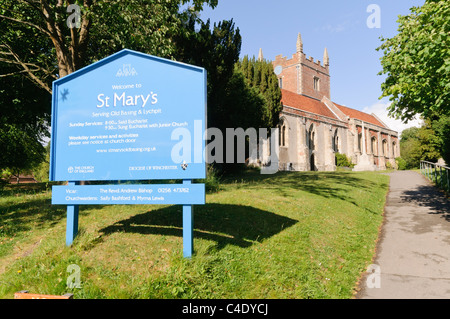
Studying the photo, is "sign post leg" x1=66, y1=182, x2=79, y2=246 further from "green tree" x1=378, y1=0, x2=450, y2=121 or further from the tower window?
the tower window

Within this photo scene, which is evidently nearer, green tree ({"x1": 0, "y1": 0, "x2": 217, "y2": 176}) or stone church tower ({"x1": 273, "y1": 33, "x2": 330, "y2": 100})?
green tree ({"x1": 0, "y1": 0, "x2": 217, "y2": 176})

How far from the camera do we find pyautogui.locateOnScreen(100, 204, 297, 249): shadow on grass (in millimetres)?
5480

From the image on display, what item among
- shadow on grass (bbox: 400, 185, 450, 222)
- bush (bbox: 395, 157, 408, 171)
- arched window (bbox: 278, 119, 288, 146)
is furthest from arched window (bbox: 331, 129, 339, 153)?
shadow on grass (bbox: 400, 185, 450, 222)

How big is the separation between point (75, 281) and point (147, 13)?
9.79 meters

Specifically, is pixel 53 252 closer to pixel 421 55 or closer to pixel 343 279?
pixel 343 279

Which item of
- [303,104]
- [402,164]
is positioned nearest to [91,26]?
[303,104]

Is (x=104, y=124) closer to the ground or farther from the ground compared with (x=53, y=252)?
farther from the ground

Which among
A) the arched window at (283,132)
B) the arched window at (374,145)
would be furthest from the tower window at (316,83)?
the arched window at (283,132)

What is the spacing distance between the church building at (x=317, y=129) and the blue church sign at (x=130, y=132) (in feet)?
89.4

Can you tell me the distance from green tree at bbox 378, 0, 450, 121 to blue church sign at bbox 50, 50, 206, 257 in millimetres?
5711

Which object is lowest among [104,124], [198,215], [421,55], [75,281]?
[75,281]

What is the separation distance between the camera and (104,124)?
→ 15.8 feet
